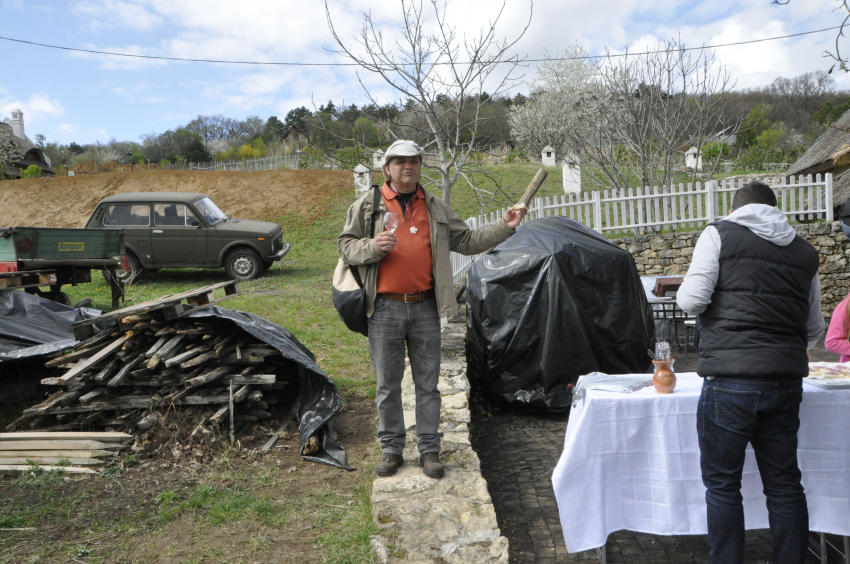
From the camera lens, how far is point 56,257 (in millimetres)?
9984

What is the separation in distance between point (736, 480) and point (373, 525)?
5.50 feet

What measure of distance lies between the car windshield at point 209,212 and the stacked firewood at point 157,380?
28.1 ft

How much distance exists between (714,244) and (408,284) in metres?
1.57

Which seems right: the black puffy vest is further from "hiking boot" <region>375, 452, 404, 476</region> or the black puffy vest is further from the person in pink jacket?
"hiking boot" <region>375, 452, 404, 476</region>

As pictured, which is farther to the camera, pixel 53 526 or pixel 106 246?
pixel 106 246

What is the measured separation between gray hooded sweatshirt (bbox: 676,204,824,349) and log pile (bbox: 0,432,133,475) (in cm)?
381

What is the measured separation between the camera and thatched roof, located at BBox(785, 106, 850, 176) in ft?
43.2

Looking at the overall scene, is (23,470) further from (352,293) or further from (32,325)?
(32,325)

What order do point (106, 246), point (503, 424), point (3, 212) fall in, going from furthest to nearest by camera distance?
point (3, 212), point (106, 246), point (503, 424)

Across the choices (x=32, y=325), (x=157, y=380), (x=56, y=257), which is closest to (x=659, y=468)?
(x=157, y=380)

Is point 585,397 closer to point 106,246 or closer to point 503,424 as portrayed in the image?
point 503,424

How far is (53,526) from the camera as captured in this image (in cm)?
335

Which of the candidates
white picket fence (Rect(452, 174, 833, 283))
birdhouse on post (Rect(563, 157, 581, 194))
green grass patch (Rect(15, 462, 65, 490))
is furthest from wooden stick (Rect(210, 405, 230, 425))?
birdhouse on post (Rect(563, 157, 581, 194))

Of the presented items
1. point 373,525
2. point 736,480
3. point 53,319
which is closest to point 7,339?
point 53,319
